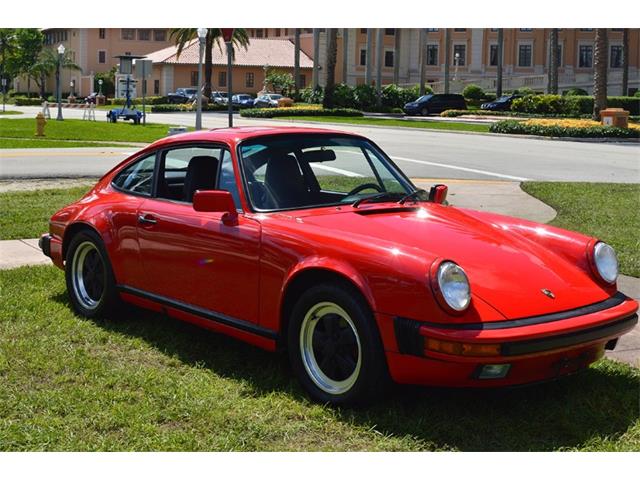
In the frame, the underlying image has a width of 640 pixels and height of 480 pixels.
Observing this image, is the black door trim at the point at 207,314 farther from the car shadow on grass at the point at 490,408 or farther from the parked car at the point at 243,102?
the parked car at the point at 243,102

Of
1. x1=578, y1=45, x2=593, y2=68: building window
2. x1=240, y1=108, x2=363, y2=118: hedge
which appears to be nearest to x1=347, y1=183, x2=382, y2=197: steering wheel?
x1=240, y1=108, x2=363, y2=118: hedge

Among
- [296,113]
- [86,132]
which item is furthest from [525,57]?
[86,132]

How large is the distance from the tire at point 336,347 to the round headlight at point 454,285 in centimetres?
40

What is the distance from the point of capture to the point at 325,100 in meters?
45.4

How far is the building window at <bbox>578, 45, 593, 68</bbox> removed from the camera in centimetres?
7456

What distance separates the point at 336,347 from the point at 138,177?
2402mm

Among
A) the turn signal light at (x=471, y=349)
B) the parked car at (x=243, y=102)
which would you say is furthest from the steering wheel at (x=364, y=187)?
the parked car at (x=243, y=102)

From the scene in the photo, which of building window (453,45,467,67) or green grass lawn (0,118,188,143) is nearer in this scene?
green grass lawn (0,118,188,143)

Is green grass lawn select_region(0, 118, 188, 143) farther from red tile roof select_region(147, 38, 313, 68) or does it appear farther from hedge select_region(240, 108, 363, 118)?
red tile roof select_region(147, 38, 313, 68)

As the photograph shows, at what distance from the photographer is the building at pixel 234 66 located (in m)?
77.4

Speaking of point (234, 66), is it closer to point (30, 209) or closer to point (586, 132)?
point (586, 132)

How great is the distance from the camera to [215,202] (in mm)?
4977

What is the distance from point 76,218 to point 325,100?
131 feet

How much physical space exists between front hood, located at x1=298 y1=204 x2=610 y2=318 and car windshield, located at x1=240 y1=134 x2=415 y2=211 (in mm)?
283
